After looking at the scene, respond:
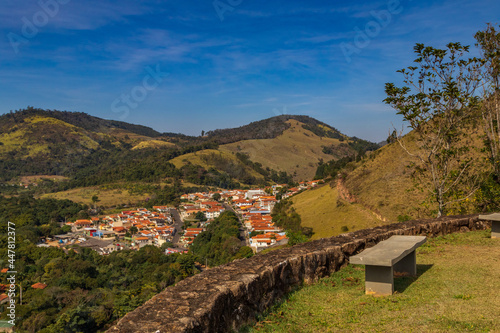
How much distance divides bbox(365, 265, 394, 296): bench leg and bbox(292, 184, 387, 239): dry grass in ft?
82.4

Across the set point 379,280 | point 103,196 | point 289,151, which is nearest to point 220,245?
point 379,280

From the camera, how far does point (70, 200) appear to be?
8312 cm

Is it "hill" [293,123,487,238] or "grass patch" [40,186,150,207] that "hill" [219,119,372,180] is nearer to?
"grass patch" [40,186,150,207]

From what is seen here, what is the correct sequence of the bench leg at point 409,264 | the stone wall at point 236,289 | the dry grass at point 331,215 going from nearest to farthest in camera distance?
the stone wall at point 236,289 → the bench leg at point 409,264 → the dry grass at point 331,215

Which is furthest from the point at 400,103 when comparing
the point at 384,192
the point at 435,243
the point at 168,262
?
the point at 168,262

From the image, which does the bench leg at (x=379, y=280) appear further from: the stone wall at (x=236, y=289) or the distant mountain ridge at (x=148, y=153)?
the distant mountain ridge at (x=148, y=153)

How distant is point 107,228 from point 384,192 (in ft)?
165

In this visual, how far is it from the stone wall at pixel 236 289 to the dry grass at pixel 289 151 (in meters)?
115

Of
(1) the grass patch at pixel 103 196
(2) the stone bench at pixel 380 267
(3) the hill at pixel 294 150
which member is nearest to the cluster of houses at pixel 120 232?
Answer: (1) the grass patch at pixel 103 196

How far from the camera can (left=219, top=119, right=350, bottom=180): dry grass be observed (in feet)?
425

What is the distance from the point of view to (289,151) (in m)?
142

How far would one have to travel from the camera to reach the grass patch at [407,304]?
342 cm

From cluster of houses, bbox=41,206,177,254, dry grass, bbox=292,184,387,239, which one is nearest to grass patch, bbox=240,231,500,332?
dry grass, bbox=292,184,387,239

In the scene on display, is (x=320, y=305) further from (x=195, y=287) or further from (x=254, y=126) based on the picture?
(x=254, y=126)
